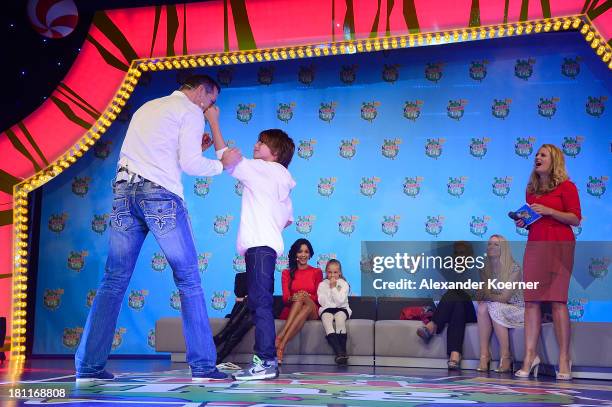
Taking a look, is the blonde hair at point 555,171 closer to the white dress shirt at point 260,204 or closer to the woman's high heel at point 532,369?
the woman's high heel at point 532,369

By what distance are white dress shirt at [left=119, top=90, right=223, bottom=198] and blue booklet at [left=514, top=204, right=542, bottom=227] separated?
241 cm

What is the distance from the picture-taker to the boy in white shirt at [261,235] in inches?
165

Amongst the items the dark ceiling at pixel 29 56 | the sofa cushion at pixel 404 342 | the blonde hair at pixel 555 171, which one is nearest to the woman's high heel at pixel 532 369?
the sofa cushion at pixel 404 342

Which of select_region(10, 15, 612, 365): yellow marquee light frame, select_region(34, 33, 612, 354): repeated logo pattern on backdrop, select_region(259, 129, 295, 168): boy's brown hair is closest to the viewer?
select_region(259, 129, 295, 168): boy's brown hair

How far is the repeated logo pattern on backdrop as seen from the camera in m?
7.64

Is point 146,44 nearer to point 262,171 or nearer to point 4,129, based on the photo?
point 4,129

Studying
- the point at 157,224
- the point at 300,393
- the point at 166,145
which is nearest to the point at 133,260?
the point at 157,224

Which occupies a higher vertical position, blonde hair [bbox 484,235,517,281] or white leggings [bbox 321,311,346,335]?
blonde hair [bbox 484,235,517,281]

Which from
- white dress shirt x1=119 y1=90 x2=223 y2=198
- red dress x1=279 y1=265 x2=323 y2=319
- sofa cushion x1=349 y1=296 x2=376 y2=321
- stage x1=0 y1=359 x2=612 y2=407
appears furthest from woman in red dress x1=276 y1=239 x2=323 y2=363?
white dress shirt x1=119 y1=90 x2=223 y2=198

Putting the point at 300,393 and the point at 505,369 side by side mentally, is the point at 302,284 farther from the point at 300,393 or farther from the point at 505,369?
the point at 300,393

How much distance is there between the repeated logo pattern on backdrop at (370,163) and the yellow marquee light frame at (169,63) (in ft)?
3.49

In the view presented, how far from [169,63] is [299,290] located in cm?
246

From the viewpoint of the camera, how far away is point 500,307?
595 centimetres

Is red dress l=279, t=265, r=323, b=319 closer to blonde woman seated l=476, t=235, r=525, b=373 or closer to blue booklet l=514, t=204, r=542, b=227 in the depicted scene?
blonde woman seated l=476, t=235, r=525, b=373
